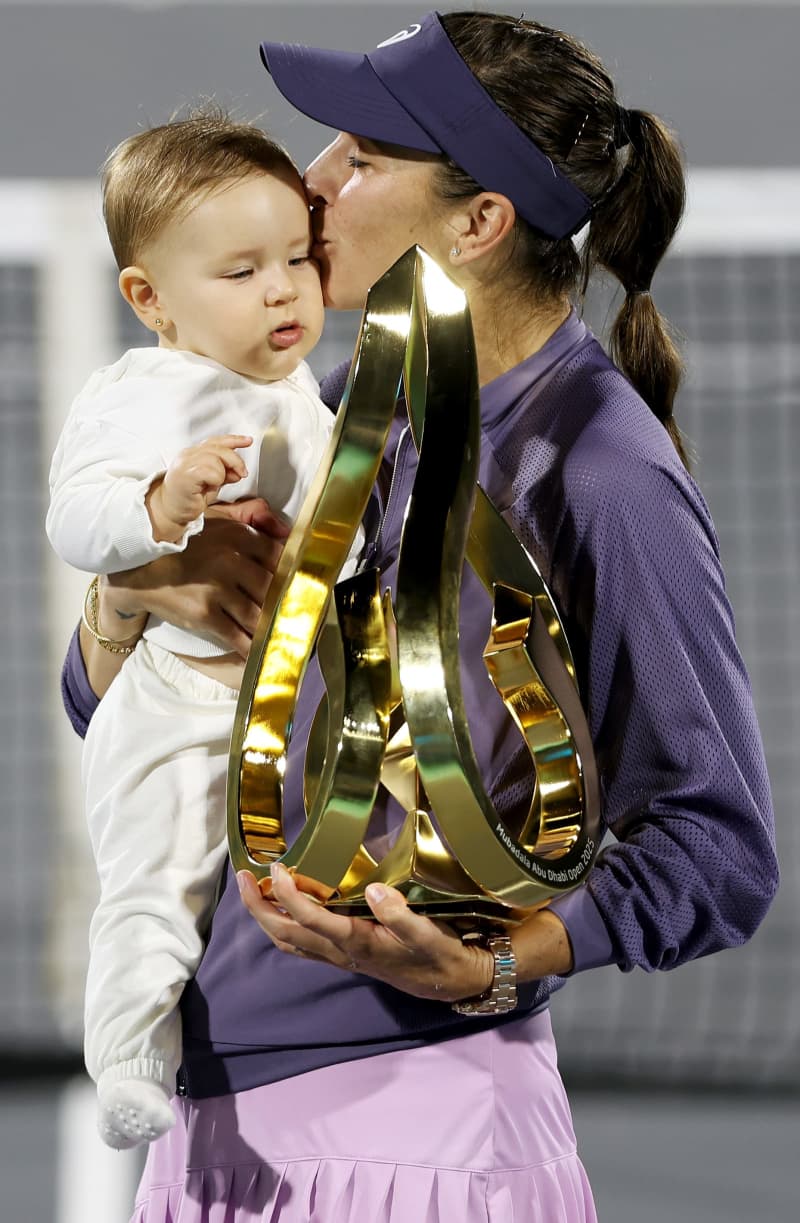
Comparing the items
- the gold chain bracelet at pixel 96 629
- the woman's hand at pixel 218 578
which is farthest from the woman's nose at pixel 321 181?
the gold chain bracelet at pixel 96 629

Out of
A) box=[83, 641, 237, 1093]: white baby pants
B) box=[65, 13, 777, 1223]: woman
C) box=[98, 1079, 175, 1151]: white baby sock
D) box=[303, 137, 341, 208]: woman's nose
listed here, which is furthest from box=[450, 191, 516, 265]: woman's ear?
box=[98, 1079, 175, 1151]: white baby sock

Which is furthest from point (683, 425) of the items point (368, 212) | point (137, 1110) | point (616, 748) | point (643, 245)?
point (137, 1110)

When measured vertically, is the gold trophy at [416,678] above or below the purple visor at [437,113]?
below

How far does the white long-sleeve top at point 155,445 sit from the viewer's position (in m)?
1.14

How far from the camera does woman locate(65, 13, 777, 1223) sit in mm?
1070

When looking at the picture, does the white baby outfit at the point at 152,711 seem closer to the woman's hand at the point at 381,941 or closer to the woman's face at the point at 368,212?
the woman's face at the point at 368,212

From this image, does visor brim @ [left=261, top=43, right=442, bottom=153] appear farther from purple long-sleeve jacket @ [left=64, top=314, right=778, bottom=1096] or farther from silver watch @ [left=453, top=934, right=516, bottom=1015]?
silver watch @ [left=453, top=934, right=516, bottom=1015]

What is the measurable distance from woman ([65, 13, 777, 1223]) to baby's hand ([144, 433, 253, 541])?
11 centimetres

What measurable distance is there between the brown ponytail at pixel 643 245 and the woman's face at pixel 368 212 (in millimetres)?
129

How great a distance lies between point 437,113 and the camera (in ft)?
3.79

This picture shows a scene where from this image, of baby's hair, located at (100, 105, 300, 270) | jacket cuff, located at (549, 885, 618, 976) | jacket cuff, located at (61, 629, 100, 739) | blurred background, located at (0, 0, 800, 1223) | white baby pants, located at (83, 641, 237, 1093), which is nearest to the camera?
jacket cuff, located at (549, 885, 618, 976)

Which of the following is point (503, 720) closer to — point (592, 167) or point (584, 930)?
point (584, 930)

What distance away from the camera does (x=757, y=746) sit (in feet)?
3.65

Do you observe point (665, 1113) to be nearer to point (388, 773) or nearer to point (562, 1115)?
point (562, 1115)
